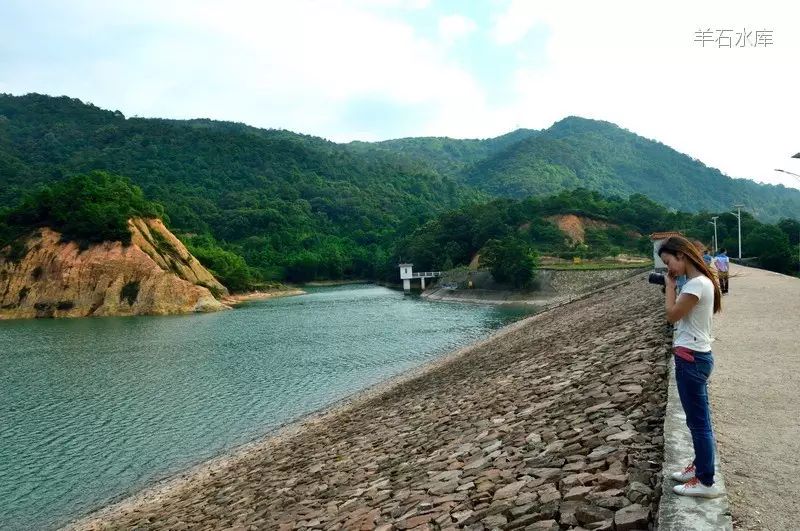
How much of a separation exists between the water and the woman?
12349 mm

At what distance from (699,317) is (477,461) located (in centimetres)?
384

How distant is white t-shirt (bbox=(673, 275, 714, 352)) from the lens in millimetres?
4281

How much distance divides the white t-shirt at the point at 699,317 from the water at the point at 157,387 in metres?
12.6

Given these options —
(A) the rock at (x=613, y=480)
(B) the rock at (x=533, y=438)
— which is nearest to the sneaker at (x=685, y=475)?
(A) the rock at (x=613, y=480)

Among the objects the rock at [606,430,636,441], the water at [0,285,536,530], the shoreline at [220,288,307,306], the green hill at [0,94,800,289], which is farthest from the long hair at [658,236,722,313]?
the green hill at [0,94,800,289]

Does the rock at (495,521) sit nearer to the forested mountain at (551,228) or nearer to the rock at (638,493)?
the rock at (638,493)

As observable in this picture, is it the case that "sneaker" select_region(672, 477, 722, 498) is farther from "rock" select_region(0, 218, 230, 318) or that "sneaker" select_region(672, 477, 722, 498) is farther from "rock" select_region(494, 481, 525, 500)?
"rock" select_region(0, 218, 230, 318)

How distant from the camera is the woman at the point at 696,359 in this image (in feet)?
13.9

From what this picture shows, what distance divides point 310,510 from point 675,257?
6.08m

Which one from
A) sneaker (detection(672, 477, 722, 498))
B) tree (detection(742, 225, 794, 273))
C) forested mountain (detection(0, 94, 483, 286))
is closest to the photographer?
sneaker (detection(672, 477, 722, 498))

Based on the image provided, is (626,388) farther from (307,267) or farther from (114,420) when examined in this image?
(307,267)

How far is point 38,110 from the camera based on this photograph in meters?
160

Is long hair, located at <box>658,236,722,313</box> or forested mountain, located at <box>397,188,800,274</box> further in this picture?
forested mountain, located at <box>397,188,800,274</box>

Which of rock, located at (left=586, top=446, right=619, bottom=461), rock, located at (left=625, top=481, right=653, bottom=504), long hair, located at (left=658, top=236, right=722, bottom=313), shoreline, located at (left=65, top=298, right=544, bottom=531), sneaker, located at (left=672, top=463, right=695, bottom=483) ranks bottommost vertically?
shoreline, located at (left=65, top=298, right=544, bottom=531)
